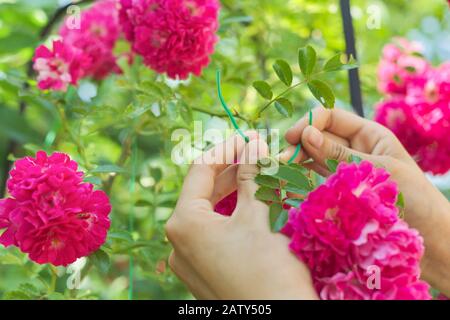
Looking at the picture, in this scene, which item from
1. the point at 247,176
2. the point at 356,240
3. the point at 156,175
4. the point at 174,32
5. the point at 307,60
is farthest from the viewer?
the point at 156,175

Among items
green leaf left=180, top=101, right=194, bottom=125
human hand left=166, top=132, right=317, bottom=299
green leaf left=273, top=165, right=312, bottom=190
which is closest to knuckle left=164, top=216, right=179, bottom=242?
human hand left=166, top=132, right=317, bottom=299

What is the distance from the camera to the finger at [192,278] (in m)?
0.64

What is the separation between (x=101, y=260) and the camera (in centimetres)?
83

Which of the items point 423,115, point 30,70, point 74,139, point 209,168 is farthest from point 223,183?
point 30,70

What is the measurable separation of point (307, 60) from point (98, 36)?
58 cm

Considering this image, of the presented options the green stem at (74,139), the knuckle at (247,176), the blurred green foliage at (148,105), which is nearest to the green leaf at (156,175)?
the blurred green foliage at (148,105)

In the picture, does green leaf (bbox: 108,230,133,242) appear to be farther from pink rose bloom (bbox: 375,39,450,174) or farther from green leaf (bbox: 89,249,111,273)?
pink rose bloom (bbox: 375,39,450,174)

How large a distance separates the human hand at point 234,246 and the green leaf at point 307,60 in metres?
0.12

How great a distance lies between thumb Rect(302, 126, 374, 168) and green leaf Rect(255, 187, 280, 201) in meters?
0.17

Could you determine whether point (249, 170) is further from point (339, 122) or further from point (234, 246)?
point (339, 122)

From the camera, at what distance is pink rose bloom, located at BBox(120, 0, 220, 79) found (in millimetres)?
999

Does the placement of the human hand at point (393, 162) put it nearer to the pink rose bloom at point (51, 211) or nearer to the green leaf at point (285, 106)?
the green leaf at point (285, 106)

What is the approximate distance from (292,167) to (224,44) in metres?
0.64
